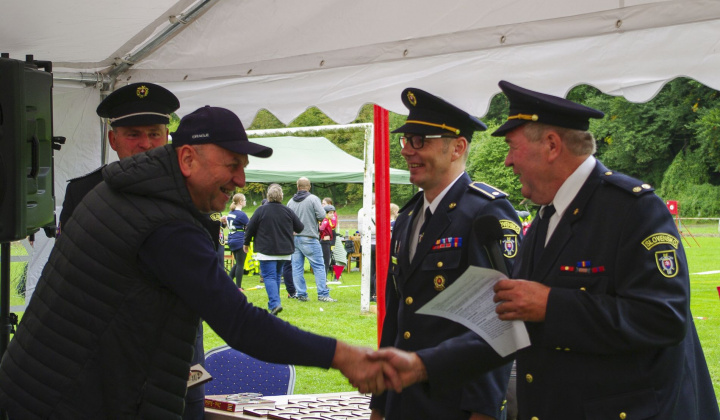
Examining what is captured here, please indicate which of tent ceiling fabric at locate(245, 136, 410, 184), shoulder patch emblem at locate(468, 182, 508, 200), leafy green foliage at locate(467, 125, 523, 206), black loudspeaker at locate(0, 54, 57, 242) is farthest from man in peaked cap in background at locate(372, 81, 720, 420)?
leafy green foliage at locate(467, 125, 523, 206)

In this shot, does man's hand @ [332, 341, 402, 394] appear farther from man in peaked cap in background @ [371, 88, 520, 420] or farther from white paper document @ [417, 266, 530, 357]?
white paper document @ [417, 266, 530, 357]

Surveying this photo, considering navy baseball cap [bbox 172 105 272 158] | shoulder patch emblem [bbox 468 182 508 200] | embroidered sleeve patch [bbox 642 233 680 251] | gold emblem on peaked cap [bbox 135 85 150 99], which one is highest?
gold emblem on peaked cap [bbox 135 85 150 99]

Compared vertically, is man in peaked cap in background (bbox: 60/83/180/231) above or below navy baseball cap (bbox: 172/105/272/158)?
above

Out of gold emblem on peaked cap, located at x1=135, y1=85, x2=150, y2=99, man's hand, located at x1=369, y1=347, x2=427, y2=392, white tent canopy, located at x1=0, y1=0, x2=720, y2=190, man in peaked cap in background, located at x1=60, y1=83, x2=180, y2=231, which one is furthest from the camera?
Result: gold emblem on peaked cap, located at x1=135, y1=85, x2=150, y2=99

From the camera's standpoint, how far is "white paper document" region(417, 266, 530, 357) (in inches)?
87.0

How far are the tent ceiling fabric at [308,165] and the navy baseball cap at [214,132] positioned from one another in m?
15.2

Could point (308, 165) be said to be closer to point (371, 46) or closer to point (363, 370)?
point (371, 46)

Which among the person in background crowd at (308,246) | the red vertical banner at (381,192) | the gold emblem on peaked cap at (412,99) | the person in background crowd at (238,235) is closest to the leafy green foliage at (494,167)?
the person in background crowd at (238,235)

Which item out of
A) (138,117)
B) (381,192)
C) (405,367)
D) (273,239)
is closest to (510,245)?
(405,367)

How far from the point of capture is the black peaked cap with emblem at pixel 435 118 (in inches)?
123

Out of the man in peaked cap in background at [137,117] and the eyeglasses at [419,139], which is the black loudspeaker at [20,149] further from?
the eyeglasses at [419,139]

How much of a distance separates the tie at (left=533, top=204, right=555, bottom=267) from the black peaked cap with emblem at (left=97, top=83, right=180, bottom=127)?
2076 mm

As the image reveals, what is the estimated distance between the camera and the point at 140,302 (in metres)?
2.18

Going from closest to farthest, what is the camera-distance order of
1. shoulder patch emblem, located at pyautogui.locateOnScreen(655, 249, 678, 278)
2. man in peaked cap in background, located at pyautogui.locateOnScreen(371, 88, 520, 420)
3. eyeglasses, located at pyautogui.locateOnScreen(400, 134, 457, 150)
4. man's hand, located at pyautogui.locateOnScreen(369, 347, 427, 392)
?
shoulder patch emblem, located at pyautogui.locateOnScreen(655, 249, 678, 278) → man's hand, located at pyautogui.locateOnScreen(369, 347, 427, 392) → man in peaked cap in background, located at pyautogui.locateOnScreen(371, 88, 520, 420) → eyeglasses, located at pyautogui.locateOnScreen(400, 134, 457, 150)
